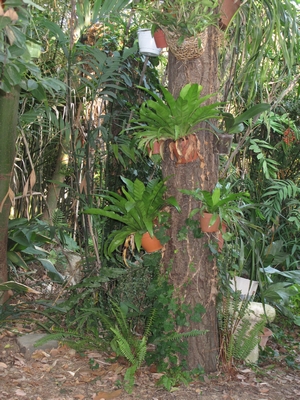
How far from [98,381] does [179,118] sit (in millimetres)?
1480

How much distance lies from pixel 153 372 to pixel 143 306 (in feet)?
1.72

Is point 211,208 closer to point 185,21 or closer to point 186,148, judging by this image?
point 186,148

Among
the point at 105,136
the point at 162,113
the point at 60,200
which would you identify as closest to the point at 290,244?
the point at 60,200

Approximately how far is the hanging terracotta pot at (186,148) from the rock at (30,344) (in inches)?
54.5

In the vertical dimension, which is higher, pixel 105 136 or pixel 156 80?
pixel 156 80

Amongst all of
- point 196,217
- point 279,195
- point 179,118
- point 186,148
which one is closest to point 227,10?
point 179,118

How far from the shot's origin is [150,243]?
9.42 feet

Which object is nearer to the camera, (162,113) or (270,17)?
(162,113)

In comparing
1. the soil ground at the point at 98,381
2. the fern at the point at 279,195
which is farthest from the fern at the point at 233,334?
the fern at the point at 279,195

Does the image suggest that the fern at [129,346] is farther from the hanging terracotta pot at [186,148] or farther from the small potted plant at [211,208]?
the hanging terracotta pot at [186,148]

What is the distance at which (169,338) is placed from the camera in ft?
9.18

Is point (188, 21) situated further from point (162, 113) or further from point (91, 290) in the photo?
point (91, 290)

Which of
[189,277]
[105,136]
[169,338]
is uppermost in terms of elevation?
[105,136]

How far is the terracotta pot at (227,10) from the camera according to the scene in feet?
9.34
